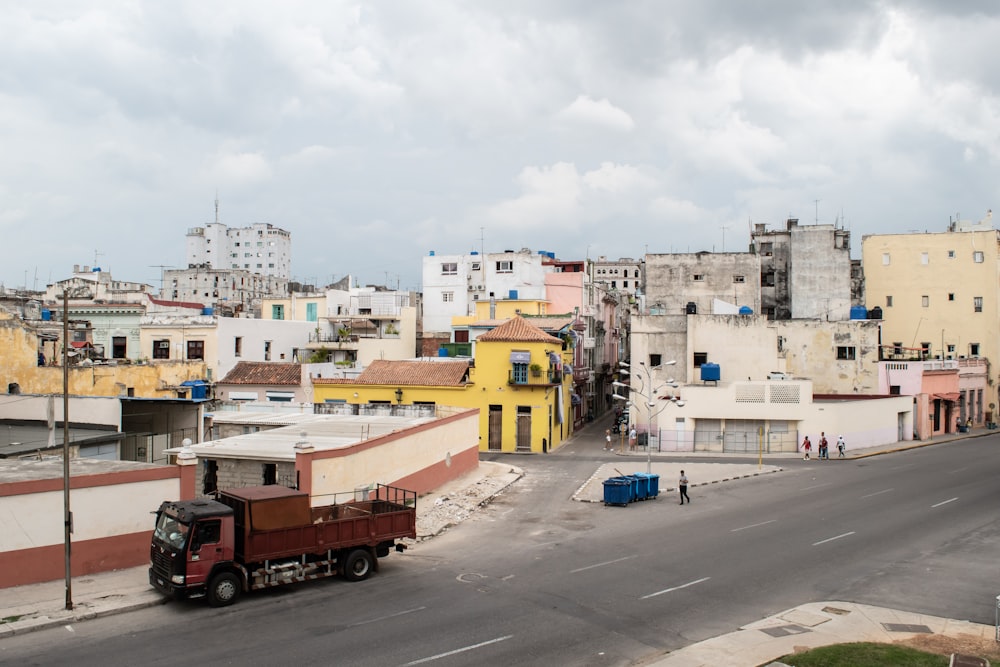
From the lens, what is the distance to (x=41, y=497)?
2006cm

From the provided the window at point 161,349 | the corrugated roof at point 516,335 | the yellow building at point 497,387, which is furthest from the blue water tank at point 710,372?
the window at point 161,349

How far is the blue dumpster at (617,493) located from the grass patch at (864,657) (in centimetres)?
1704

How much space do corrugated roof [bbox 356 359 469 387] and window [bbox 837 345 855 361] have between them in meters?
26.8

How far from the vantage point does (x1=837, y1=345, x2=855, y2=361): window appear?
191ft

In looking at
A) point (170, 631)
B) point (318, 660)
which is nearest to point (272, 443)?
point (170, 631)

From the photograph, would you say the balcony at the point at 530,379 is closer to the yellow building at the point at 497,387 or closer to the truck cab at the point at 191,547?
the yellow building at the point at 497,387

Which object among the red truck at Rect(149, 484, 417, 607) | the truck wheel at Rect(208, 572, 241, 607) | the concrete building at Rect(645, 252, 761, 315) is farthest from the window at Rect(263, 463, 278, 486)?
the concrete building at Rect(645, 252, 761, 315)

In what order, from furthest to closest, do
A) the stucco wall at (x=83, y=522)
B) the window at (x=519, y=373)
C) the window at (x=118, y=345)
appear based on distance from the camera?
the window at (x=118, y=345) → the window at (x=519, y=373) → the stucco wall at (x=83, y=522)

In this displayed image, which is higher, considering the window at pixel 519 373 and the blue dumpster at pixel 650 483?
the window at pixel 519 373

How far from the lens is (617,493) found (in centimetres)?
3297

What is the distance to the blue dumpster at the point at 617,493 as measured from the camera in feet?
108

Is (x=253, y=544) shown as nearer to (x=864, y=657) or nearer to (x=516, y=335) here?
(x=864, y=657)

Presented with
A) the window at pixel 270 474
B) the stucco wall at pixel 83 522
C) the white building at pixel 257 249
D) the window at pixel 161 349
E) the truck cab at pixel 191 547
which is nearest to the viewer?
the truck cab at pixel 191 547

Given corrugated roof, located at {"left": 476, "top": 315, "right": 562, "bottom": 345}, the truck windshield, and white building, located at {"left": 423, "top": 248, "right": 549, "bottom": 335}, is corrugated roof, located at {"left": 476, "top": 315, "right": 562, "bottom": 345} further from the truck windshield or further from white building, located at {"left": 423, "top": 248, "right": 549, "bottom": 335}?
the truck windshield
